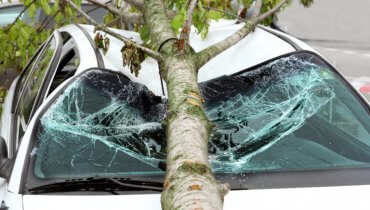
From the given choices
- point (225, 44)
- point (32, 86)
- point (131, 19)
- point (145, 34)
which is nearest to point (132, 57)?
point (225, 44)

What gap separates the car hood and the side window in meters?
1.29

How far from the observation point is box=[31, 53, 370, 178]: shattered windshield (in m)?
3.25

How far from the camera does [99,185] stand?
3.10 metres

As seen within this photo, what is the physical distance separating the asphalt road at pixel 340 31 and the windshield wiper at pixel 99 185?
21.9 feet

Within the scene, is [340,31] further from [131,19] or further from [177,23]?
[177,23]

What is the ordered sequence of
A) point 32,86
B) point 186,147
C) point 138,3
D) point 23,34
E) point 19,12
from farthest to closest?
1. point 19,12
2. point 23,34
3. point 138,3
4. point 32,86
5. point 186,147

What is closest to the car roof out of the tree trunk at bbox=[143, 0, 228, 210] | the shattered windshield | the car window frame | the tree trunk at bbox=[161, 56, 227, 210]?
the shattered windshield

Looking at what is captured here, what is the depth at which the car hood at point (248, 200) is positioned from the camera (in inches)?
117

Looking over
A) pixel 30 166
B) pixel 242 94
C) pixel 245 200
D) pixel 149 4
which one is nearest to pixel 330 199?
pixel 245 200

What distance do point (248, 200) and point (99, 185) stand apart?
701mm

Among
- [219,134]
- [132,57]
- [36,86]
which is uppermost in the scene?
[36,86]

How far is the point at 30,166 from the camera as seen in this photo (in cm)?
323

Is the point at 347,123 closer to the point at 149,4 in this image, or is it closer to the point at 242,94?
the point at 242,94

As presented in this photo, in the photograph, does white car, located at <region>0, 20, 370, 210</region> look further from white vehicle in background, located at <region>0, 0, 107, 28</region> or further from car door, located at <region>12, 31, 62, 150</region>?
white vehicle in background, located at <region>0, 0, 107, 28</region>
